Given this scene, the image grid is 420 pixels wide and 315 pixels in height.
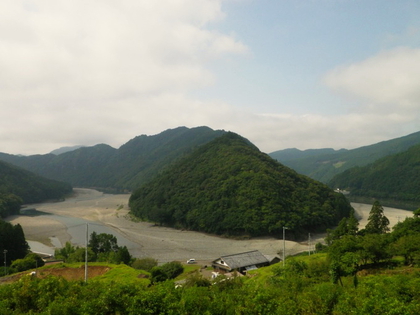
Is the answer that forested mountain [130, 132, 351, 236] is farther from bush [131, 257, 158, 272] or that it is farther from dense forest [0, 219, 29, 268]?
dense forest [0, 219, 29, 268]

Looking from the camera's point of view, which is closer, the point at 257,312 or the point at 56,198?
the point at 257,312

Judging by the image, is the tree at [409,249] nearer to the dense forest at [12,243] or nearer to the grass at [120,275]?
the grass at [120,275]

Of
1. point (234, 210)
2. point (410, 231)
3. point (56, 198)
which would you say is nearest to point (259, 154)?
point (234, 210)

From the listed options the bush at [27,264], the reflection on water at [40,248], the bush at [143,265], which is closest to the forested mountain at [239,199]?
the reflection on water at [40,248]

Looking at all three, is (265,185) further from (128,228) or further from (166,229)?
(128,228)

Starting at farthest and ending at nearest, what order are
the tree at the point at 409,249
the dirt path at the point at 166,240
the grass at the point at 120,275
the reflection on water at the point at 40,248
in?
the reflection on water at the point at 40,248, the dirt path at the point at 166,240, the grass at the point at 120,275, the tree at the point at 409,249

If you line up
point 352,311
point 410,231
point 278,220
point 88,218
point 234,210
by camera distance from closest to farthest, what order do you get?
point 352,311 < point 410,231 < point 278,220 < point 234,210 < point 88,218
